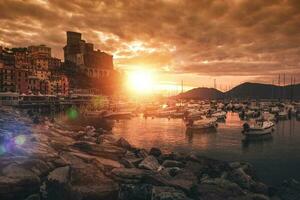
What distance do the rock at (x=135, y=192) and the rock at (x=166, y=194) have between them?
0.40 meters

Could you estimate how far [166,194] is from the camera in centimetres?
1469

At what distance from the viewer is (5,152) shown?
55.4ft

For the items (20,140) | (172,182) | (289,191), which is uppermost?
(20,140)

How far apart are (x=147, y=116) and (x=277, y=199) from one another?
76223 millimetres

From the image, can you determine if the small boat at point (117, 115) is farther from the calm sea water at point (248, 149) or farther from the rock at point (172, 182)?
the rock at point (172, 182)

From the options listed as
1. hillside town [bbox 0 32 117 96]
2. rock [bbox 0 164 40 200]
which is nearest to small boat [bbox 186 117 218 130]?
rock [bbox 0 164 40 200]

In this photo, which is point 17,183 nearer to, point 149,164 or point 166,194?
point 166,194

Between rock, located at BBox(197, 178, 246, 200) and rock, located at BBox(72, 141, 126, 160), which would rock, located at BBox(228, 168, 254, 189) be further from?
rock, located at BBox(72, 141, 126, 160)

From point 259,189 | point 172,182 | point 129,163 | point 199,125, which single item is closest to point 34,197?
point 129,163

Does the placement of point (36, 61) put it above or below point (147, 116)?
above

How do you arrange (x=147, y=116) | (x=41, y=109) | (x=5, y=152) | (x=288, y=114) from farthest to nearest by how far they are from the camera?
(x=288, y=114) → (x=147, y=116) → (x=41, y=109) → (x=5, y=152)

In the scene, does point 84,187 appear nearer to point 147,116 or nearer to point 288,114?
point 147,116

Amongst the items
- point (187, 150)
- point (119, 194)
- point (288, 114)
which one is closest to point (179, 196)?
point (119, 194)

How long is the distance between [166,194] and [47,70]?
447ft
